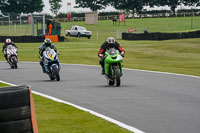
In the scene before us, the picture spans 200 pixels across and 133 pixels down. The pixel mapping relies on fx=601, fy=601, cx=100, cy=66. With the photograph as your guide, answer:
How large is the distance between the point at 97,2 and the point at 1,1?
80.9 ft

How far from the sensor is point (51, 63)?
18.8 meters

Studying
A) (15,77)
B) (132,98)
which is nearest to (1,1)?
(15,77)

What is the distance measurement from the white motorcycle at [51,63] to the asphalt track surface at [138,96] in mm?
316

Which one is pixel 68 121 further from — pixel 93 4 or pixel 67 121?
pixel 93 4

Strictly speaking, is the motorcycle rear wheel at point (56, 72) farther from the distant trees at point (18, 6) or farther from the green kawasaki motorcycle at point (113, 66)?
the distant trees at point (18, 6)

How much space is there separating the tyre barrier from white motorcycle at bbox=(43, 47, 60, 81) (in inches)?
445

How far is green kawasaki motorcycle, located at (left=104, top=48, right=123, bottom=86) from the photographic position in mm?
15781

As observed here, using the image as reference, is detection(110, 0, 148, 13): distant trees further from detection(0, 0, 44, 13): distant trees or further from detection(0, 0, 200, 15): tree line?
detection(0, 0, 44, 13): distant trees

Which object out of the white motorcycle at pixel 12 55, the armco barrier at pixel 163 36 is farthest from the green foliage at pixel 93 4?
the white motorcycle at pixel 12 55

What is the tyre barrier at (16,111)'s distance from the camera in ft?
22.0

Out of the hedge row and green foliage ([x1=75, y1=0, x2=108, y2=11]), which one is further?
green foliage ([x1=75, y1=0, x2=108, y2=11])

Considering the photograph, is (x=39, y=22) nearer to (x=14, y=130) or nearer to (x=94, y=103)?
(x=94, y=103)

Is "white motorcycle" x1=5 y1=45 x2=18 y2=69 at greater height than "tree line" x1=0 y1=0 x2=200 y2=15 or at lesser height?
lesser

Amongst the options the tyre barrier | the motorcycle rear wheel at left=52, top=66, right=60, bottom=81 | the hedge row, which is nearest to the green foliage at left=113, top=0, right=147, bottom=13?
the hedge row
